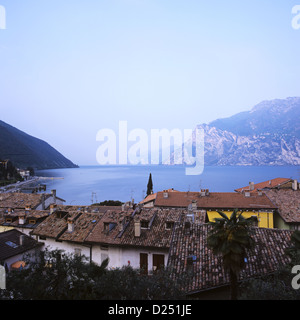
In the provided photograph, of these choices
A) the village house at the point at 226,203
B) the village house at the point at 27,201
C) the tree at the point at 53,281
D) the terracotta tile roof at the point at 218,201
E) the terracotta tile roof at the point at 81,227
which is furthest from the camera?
the village house at the point at 27,201

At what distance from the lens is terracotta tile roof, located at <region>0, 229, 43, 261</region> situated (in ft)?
75.5

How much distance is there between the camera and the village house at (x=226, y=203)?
35.1 meters

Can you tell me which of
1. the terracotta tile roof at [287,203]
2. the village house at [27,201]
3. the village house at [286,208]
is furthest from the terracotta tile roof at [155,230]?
the village house at [27,201]

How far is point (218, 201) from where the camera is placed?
39781 millimetres

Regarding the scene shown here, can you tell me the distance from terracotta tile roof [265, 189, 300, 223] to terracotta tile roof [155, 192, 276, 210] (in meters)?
1.05

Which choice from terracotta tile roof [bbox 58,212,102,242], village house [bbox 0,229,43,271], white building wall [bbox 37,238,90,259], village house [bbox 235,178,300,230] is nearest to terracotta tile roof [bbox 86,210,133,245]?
terracotta tile roof [bbox 58,212,102,242]

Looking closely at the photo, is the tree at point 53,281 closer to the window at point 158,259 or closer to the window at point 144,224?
the window at point 158,259

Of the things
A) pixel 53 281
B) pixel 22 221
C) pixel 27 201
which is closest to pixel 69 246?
pixel 22 221

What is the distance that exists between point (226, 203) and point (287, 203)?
313 inches

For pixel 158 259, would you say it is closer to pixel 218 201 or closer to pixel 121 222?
pixel 121 222

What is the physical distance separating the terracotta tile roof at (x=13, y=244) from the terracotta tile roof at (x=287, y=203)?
93.1ft
